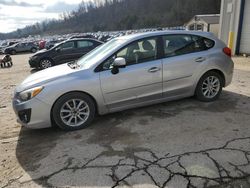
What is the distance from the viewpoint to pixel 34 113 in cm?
451

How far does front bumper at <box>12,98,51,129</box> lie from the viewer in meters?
4.48

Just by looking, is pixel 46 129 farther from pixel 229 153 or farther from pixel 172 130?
pixel 229 153

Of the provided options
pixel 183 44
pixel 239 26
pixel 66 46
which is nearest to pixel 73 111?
pixel 183 44

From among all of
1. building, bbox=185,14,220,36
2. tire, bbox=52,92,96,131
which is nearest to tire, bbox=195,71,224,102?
tire, bbox=52,92,96,131

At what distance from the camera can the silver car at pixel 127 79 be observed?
4.60 metres

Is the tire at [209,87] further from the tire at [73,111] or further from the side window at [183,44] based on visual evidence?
the tire at [73,111]

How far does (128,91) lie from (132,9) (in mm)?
124570

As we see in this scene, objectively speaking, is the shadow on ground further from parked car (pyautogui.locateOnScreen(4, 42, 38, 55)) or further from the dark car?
parked car (pyautogui.locateOnScreen(4, 42, 38, 55))

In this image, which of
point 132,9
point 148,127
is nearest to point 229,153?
point 148,127

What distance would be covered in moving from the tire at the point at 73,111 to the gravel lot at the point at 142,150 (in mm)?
150

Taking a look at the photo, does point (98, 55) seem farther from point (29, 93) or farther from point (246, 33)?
point (246, 33)

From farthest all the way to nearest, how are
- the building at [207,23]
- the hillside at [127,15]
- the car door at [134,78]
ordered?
the hillside at [127,15], the building at [207,23], the car door at [134,78]

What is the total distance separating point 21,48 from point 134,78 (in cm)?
3070

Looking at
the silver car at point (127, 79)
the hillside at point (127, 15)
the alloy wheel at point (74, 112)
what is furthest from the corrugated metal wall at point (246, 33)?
the hillside at point (127, 15)
